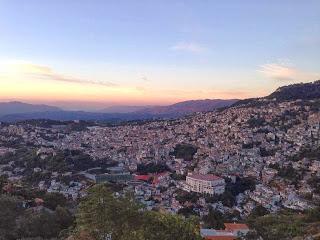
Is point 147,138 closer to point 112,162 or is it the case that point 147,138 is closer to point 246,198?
point 112,162

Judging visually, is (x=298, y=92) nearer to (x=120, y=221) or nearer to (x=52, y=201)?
(x=52, y=201)

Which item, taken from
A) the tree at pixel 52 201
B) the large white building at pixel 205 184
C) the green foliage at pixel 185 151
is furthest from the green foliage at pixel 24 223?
the green foliage at pixel 185 151

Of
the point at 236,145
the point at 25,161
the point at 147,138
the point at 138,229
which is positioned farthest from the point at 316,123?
the point at 138,229

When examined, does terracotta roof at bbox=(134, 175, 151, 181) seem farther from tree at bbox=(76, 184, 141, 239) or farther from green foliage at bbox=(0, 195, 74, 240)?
tree at bbox=(76, 184, 141, 239)

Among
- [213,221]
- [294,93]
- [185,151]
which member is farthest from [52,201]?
[294,93]

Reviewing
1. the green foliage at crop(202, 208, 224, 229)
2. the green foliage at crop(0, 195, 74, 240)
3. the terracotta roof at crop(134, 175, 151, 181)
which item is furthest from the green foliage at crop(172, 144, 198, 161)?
the green foliage at crop(0, 195, 74, 240)
